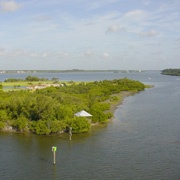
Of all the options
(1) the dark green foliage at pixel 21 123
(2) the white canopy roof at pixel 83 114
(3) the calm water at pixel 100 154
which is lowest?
(3) the calm water at pixel 100 154

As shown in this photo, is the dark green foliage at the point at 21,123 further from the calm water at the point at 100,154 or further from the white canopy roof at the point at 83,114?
the white canopy roof at the point at 83,114

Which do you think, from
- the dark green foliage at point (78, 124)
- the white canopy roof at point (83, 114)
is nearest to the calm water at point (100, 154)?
the dark green foliage at point (78, 124)

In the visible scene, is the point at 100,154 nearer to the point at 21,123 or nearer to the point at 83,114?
the point at 83,114

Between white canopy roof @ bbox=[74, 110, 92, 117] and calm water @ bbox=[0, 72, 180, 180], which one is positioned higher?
white canopy roof @ bbox=[74, 110, 92, 117]

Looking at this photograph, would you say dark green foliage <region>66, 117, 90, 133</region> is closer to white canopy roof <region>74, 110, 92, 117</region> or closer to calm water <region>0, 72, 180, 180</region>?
calm water <region>0, 72, 180, 180</region>

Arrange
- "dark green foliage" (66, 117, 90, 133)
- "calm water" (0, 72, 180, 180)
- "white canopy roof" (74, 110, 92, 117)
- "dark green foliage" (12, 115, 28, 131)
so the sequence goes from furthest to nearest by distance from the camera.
→ "white canopy roof" (74, 110, 92, 117) < "dark green foliage" (12, 115, 28, 131) < "dark green foliage" (66, 117, 90, 133) < "calm water" (0, 72, 180, 180)

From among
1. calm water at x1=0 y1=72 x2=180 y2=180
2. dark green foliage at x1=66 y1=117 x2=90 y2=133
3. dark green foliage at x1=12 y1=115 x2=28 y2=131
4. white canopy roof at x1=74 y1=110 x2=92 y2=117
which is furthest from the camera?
white canopy roof at x1=74 y1=110 x2=92 y2=117

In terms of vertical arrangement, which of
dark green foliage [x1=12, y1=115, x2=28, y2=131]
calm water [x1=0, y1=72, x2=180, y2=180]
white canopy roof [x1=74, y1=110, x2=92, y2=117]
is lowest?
calm water [x1=0, y1=72, x2=180, y2=180]

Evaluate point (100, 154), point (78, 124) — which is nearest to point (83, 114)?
point (78, 124)

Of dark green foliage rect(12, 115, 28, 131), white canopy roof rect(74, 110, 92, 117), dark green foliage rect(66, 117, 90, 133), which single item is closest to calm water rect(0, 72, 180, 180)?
dark green foliage rect(66, 117, 90, 133)
